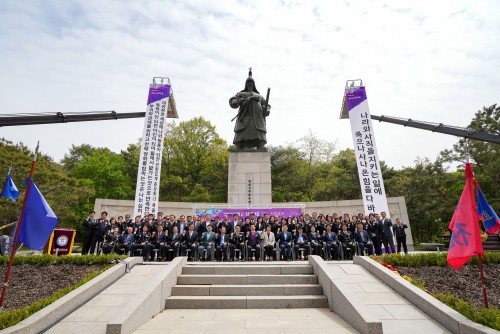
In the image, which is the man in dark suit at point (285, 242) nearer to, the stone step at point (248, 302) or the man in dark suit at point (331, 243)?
the man in dark suit at point (331, 243)

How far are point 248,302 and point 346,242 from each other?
4936 millimetres

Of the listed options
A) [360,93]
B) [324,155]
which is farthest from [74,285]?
[324,155]

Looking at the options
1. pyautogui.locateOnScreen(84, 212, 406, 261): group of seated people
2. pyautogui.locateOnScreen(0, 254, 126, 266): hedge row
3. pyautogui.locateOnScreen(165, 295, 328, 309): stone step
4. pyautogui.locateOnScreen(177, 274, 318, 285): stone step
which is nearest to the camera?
pyautogui.locateOnScreen(165, 295, 328, 309): stone step

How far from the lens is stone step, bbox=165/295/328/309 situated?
21.3ft

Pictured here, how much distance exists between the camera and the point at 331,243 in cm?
1006

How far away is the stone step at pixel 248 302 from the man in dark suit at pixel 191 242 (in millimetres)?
3201

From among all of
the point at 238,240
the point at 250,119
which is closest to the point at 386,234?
the point at 238,240

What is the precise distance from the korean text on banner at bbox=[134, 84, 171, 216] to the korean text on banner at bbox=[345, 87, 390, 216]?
29.3ft

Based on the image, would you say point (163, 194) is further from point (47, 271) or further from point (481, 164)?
point (481, 164)

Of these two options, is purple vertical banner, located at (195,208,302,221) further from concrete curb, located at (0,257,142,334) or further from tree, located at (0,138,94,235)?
tree, located at (0,138,94,235)

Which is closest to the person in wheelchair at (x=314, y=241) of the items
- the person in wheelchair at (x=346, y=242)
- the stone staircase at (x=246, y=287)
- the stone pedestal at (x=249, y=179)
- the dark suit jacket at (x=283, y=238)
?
the dark suit jacket at (x=283, y=238)

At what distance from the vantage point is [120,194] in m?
29.4

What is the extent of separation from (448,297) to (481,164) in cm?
1654

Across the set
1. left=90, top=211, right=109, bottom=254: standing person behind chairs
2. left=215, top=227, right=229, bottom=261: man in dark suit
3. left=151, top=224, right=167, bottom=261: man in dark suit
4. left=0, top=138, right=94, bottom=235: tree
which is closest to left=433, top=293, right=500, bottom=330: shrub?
left=215, top=227, right=229, bottom=261: man in dark suit
